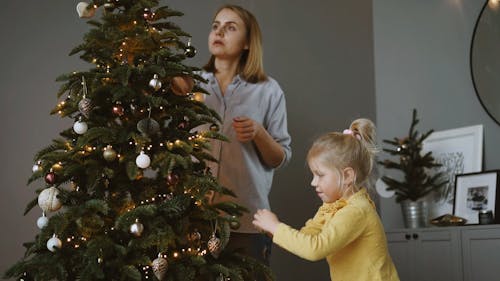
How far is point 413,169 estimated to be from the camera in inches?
150

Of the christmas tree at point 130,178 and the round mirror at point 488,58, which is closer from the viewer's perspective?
the christmas tree at point 130,178

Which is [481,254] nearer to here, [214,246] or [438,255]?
[438,255]

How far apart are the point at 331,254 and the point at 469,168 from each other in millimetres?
1904

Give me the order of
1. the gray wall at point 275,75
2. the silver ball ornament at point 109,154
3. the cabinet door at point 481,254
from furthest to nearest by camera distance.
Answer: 1. the cabinet door at point 481,254
2. the gray wall at point 275,75
3. the silver ball ornament at point 109,154

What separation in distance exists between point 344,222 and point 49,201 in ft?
2.97

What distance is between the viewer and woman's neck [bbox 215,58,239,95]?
2.69 m

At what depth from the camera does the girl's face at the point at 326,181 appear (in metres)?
2.10

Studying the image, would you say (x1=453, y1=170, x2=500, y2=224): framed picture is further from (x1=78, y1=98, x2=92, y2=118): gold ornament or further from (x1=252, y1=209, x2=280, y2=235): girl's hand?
(x1=78, y1=98, x2=92, y2=118): gold ornament

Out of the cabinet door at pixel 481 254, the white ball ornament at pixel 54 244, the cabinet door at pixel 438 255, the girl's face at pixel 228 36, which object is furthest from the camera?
the cabinet door at pixel 438 255

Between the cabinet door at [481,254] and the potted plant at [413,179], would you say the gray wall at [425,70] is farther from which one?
the cabinet door at [481,254]

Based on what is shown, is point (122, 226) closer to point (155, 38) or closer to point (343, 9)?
point (155, 38)

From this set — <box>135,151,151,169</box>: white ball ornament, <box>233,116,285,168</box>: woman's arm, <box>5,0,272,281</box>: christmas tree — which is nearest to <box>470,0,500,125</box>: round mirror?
<box>233,116,285,168</box>: woman's arm

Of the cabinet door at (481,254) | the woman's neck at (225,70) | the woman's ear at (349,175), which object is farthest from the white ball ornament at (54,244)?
the cabinet door at (481,254)

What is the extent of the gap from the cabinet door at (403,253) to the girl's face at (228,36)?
162 centimetres
